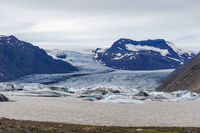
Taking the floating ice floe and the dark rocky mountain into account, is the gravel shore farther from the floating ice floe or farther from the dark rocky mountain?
the dark rocky mountain

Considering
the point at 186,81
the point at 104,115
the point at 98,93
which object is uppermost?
the point at 104,115

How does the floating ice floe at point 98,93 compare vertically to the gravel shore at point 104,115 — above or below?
below

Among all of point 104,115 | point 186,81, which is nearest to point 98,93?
point 186,81

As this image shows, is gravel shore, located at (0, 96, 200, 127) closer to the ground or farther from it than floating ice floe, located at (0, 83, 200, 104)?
farther from it

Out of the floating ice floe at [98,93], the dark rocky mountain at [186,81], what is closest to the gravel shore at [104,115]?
the floating ice floe at [98,93]

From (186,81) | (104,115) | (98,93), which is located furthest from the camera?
(186,81)

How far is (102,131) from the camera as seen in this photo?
19.8m

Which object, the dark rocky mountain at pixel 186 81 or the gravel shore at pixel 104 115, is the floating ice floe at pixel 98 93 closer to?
the dark rocky mountain at pixel 186 81

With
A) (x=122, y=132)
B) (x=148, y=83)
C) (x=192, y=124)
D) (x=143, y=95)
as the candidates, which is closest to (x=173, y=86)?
(x=148, y=83)

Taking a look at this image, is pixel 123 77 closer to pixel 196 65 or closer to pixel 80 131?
pixel 196 65

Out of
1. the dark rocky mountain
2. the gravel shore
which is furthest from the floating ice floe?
the gravel shore

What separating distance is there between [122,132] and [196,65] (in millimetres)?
99049

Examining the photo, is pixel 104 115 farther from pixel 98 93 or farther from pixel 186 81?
pixel 186 81

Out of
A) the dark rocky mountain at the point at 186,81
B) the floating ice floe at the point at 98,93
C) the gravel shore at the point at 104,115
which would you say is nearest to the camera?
the gravel shore at the point at 104,115
